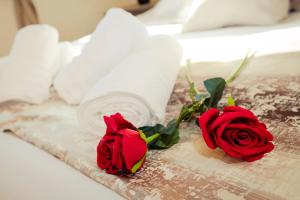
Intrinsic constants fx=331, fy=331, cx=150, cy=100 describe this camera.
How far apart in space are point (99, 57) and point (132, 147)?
1.82 ft

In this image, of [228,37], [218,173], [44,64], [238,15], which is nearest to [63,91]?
[44,64]

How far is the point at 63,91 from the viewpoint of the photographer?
1.03 m

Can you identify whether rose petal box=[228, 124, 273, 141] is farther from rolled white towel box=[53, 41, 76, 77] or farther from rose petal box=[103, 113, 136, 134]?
rolled white towel box=[53, 41, 76, 77]

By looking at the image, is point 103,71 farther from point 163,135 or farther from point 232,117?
point 232,117

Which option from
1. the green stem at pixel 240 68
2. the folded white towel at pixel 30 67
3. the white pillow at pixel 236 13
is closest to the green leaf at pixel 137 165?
the green stem at pixel 240 68

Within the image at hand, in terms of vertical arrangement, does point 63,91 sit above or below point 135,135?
below

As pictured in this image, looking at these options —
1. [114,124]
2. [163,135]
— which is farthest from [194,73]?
[114,124]

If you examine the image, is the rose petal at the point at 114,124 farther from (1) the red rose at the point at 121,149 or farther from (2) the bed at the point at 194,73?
(2) the bed at the point at 194,73

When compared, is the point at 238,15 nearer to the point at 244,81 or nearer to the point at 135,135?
the point at 244,81

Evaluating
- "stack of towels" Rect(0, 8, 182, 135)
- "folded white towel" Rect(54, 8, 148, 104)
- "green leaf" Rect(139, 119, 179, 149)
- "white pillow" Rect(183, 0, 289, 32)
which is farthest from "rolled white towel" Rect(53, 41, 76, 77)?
"green leaf" Rect(139, 119, 179, 149)

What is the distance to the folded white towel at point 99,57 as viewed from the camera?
1.03 metres

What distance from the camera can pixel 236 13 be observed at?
5.13 ft

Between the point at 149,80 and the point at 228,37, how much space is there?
2.36ft

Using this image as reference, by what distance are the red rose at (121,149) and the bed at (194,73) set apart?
0.15 ft
